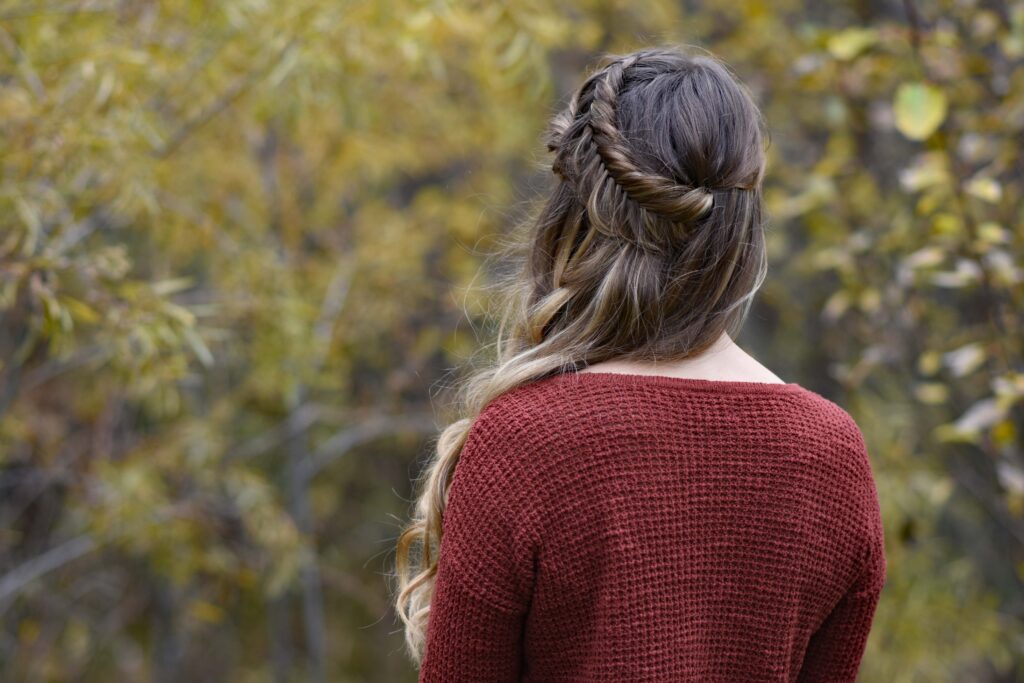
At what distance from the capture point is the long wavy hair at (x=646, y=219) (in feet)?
3.83

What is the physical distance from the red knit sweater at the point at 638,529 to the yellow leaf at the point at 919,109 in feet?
3.20

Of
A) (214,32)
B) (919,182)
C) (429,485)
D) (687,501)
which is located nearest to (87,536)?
(214,32)

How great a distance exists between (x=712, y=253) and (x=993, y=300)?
1.38 metres

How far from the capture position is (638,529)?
1.20m

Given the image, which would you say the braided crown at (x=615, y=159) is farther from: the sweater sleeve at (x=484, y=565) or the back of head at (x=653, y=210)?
the sweater sleeve at (x=484, y=565)

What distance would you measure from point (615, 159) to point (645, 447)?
14.4 inches

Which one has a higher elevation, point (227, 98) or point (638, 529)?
point (227, 98)

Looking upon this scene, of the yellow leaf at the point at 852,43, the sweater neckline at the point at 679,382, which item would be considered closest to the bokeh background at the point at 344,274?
the yellow leaf at the point at 852,43

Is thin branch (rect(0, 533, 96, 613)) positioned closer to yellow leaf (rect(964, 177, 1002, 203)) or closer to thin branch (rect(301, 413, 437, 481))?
thin branch (rect(301, 413, 437, 481))

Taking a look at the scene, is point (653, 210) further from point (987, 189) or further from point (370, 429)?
point (370, 429)

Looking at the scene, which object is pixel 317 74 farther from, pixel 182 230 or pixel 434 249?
pixel 434 249

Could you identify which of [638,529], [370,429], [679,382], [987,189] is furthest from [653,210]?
[370,429]

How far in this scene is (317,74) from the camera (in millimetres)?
1999

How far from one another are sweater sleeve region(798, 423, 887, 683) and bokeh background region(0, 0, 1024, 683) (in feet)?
2.37
